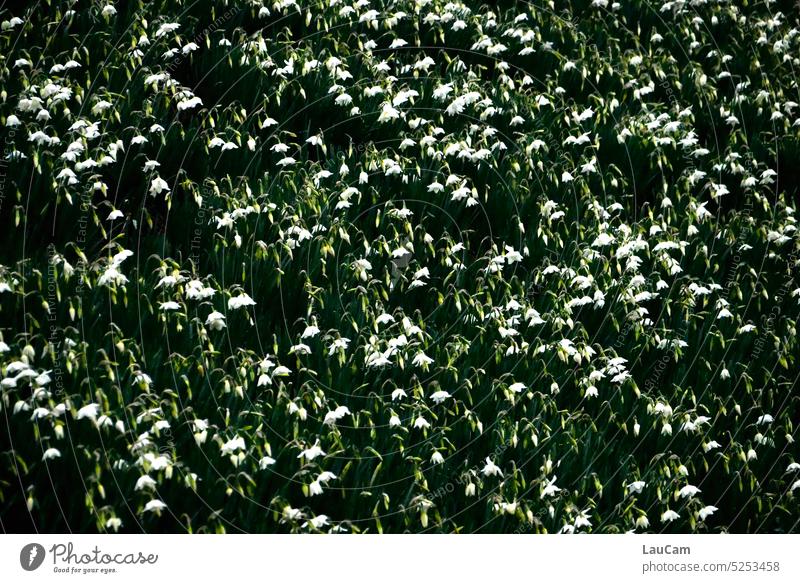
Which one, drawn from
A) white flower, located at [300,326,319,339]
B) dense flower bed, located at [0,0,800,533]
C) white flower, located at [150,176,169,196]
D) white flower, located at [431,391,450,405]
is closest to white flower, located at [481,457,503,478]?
dense flower bed, located at [0,0,800,533]

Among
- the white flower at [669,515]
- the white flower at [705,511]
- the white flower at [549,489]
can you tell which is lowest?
the white flower at [705,511]

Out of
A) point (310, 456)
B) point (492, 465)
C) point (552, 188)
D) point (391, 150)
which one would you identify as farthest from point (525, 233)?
point (310, 456)

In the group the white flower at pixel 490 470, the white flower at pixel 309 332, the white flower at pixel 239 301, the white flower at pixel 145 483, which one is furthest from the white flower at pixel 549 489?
the white flower at pixel 145 483

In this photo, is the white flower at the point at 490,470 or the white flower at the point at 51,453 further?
the white flower at the point at 490,470

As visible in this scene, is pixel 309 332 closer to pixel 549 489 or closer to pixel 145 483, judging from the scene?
pixel 145 483

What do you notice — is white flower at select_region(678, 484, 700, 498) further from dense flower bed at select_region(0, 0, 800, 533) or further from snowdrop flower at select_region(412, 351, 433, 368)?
snowdrop flower at select_region(412, 351, 433, 368)

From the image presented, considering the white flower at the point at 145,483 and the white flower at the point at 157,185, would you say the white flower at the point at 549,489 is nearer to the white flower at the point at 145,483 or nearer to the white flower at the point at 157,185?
Answer: the white flower at the point at 145,483

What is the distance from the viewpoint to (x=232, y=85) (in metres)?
5.20

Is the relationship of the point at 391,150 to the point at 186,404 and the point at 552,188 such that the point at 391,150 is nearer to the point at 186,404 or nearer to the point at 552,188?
the point at 552,188
